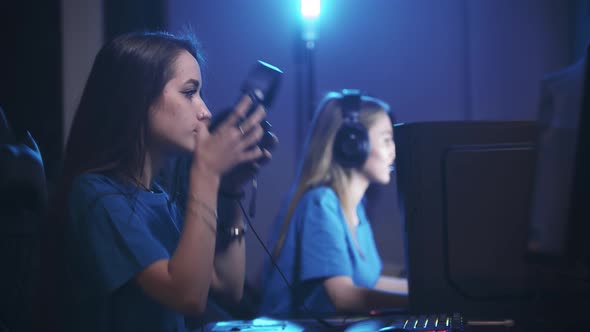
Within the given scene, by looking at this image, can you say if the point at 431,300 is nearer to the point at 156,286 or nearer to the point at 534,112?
the point at 156,286

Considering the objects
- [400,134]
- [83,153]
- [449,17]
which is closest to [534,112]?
[449,17]

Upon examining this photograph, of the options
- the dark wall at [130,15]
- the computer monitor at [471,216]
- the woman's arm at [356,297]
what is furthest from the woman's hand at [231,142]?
the dark wall at [130,15]

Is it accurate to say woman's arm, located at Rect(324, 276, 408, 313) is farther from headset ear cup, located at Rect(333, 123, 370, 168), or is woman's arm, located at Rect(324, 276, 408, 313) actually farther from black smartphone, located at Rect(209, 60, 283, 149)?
black smartphone, located at Rect(209, 60, 283, 149)

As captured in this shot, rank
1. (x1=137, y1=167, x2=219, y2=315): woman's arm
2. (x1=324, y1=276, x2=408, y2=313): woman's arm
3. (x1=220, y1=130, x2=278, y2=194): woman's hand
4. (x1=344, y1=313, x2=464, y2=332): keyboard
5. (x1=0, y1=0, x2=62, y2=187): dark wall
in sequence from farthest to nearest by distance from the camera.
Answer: (x1=0, y1=0, x2=62, y2=187): dark wall < (x1=324, y1=276, x2=408, y2=313): woman's arm < (x1=220, y1=130, x2=278, y2=194): woman's hand < (x1=137, y1=167, x2=219, y2=315): woman's arm < (x1=344, y1=313, x2=464, y2=332): keyboard

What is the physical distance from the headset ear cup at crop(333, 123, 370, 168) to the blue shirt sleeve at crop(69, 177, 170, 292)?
748 millimetres

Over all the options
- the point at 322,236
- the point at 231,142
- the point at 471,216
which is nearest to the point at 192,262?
the point at 231,142

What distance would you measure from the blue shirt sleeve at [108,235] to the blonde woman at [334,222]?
0.59m

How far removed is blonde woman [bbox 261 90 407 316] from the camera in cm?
159

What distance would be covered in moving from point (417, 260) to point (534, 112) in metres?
1.54

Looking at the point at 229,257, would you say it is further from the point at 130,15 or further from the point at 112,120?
the point at 130,15

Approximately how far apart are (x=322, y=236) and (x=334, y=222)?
0.21 feet

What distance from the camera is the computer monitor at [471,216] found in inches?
38.8

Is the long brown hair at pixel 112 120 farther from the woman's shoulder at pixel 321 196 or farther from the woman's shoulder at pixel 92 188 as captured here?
the woman's shoulder at pixel 321 196

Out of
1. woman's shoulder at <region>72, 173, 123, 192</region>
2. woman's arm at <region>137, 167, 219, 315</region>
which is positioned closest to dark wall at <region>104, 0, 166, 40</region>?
woman's shoulder at <region>72, 173, 123, 192</region>
